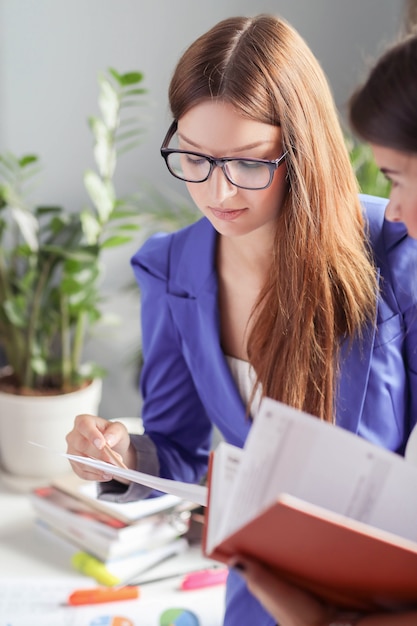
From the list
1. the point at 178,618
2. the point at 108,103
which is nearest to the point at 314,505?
the point at 178,618

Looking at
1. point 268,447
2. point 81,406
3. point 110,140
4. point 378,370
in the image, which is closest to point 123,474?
point 268,447

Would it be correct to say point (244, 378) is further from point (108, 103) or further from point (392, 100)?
point (108, 103)

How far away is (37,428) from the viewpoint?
166cm

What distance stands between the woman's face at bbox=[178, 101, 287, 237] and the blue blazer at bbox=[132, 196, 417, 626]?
0.55 feet

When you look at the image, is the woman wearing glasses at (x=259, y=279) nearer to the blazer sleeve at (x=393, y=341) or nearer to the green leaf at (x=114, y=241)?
the blazer sleeve at (x=393, y=341)

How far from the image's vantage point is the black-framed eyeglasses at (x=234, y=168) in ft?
2.84

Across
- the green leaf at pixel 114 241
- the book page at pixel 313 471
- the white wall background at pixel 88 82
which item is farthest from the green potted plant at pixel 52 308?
the book page at pixel 313 471

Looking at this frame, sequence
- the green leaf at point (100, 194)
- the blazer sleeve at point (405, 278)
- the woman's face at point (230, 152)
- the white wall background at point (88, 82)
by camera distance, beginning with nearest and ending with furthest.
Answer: the woman's face at point (230, 152)
the blazer sleeve at point (405, 278)
the green leaf at point (100, 194)
the white wall background at point (88, 82)

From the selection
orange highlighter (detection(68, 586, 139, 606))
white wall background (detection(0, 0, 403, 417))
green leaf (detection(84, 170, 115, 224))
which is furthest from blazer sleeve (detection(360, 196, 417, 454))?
white wall background (detection(0, 0, 403, 417))

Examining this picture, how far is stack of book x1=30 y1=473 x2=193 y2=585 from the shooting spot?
4.25 feet

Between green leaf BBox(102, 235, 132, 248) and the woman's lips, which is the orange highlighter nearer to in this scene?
the woman's lips

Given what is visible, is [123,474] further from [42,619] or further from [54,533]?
[54,533]

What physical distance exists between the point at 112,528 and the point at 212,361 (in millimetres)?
390

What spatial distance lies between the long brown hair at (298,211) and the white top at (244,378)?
45 millimetres
